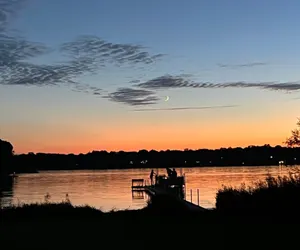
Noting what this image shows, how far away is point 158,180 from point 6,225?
54068 mm

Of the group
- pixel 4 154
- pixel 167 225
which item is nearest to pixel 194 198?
pixel 167 225

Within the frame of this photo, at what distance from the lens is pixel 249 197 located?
18922mm

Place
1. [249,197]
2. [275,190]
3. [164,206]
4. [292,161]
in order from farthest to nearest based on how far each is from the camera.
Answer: [292,161] < [164,206] < [249,197] < [275,190]

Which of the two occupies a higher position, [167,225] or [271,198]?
[271,198]

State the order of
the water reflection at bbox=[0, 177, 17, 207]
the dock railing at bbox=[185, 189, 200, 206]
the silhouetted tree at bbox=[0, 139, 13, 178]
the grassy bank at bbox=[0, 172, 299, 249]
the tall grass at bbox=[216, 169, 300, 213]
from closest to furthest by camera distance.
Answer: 1. the grassy bank at bbox=[0, 172, 299, 249]
2. the tall grass at bbox=[216, 169, 300, 213]
3. the dock railing at bbox=[185, 189, 200, 206]
4. the water reflection at bbox=[0, 177, 17, 207]
5. the silhouetted tree at bbox=[0, 139, 13, 178]

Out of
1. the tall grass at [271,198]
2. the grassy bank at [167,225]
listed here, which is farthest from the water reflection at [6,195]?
the tall grass at [271,198]

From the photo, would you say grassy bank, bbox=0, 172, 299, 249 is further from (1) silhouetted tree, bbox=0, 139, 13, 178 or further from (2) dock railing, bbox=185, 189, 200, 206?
(1) silhouetted tree, bbox=0, 139, 13, 178

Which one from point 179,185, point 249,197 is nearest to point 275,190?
point 249,197

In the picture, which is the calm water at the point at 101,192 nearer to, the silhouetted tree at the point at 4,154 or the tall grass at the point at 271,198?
the tall grass at the point at 271,198

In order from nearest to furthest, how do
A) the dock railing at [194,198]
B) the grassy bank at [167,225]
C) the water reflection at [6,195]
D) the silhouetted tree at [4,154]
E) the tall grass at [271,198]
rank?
1. the grassy bank at [167,225]
2. the tall grass at [271,198]
3. the dock railing at [194,198]
4. the water reflection at [6,195]
5. the silhouetted tree at [4,154]

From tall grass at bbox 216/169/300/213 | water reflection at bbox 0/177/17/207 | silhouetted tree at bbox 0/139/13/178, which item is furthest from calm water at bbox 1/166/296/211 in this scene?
silhouetted tree at bbox 0/139/13/178

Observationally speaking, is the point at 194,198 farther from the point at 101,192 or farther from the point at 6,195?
the point at 6,195

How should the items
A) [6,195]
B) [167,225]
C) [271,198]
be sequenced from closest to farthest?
[167,225] < [271,198] < [6,195]

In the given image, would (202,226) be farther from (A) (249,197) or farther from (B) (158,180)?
(B) (158,180)
